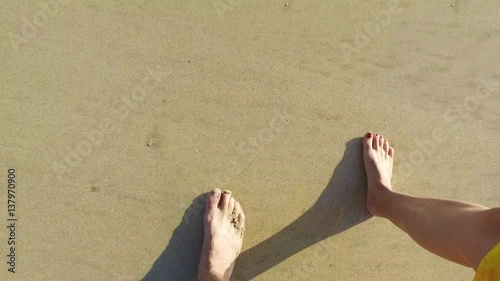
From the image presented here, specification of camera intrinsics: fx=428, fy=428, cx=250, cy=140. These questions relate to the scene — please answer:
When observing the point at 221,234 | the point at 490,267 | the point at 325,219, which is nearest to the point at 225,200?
the point at 221,234

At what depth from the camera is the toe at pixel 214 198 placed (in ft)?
6.18

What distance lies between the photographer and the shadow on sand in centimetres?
189

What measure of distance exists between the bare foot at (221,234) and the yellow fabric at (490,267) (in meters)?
0.95

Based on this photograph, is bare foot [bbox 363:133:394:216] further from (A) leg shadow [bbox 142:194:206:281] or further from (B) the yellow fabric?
(A) leg shadow [bbox 142:194:206:281]

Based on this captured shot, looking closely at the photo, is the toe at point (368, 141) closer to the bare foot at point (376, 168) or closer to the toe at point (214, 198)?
the bare foot at point (376, 168)

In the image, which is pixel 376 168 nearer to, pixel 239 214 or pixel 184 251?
pixel 239 214

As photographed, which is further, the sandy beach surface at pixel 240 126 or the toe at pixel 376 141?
the toe at pixel 376 141

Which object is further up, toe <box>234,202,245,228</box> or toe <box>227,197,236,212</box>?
toe <box>227,197,236,212</box>

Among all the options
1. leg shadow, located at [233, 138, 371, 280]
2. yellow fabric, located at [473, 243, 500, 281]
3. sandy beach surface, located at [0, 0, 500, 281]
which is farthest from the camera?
leg shadow, located at [233, 138, 371, 280]

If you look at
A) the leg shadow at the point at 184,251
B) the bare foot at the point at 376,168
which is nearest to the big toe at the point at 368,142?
the bare foot at the point at 376,168

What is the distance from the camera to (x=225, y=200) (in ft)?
6.18

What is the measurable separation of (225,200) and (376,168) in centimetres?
69

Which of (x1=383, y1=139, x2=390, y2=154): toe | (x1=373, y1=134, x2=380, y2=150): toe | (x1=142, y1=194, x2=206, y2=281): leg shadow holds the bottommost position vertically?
(x1=142, y1=194, x2=206, y2=281): leg shadow

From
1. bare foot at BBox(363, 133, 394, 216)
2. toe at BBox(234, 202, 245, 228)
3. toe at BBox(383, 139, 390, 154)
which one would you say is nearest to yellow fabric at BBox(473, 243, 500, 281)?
bare foot at BBox(363, 133, 394, 216)
